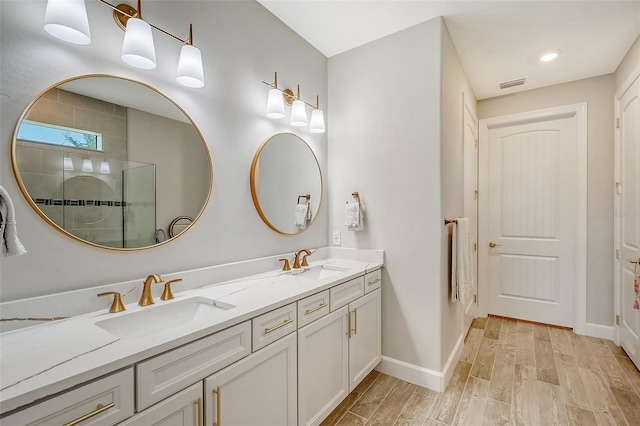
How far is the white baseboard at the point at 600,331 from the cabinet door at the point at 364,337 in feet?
7.61

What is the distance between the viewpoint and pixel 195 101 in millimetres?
1631

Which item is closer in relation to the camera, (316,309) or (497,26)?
(316,309)

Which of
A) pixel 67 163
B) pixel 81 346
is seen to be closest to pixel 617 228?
pixel 81 346

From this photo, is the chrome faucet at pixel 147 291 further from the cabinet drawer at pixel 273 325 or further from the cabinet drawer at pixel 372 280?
the cabinet drawer at pixel 372 280

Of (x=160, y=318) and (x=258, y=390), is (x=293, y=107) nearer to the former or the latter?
(x=160, y=318)

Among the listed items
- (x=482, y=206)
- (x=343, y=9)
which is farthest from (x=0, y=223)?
(x=482, y=206)

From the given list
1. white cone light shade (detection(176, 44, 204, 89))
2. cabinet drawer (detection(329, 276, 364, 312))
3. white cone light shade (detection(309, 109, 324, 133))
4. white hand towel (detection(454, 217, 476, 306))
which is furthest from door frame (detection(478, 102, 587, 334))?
white cone light shade (detection(176, 44, 204, 89))

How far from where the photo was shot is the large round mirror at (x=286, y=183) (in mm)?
2000

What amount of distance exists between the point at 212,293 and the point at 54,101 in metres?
1.03

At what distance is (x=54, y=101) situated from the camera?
1.15 metres

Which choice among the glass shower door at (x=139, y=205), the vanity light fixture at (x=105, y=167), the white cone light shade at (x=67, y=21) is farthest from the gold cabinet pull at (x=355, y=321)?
the white cone light shade at (x=67, y=21)

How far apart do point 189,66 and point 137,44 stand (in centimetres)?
24

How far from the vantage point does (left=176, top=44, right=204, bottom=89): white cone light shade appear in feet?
4.75

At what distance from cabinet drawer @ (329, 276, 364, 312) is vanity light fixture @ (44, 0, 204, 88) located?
53.3 inches
